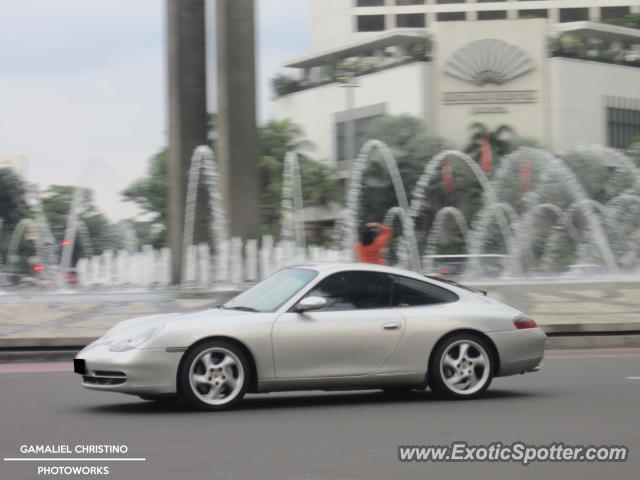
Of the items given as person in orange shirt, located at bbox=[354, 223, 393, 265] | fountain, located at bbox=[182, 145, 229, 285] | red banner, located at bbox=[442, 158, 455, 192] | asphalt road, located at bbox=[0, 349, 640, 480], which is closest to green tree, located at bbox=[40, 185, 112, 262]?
red banner, located at bbox=[442, 158, 455, 192]

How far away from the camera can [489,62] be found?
79.1 meters

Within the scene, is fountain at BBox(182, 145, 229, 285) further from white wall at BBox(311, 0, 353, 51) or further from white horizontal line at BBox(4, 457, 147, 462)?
white wall at BBox(311, 0, 353, 51)

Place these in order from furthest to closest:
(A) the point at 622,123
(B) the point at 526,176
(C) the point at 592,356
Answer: (A) the point at 622,123 < (B) the point at 526,176 < (C) the point at 592,356

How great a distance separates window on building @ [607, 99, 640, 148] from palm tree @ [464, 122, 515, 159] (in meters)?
10.3

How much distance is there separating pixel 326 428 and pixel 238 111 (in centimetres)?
3230

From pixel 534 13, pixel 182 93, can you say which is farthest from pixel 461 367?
pixel 534 13

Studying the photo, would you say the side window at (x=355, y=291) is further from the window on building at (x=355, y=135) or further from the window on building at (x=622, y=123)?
the window on building at (x=622, y=123)

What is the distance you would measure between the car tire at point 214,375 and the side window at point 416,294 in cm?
151

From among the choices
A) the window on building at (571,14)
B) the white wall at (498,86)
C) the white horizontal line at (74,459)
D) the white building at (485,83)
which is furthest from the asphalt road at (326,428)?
the window on building at (571,14)

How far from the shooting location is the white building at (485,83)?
3125 inches

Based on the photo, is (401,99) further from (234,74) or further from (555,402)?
(555,402)

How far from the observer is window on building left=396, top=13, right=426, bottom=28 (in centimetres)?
9700

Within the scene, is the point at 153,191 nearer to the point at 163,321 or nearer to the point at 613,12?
the point at 613,12

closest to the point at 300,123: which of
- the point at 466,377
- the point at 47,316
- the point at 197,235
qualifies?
the point at 197,235
